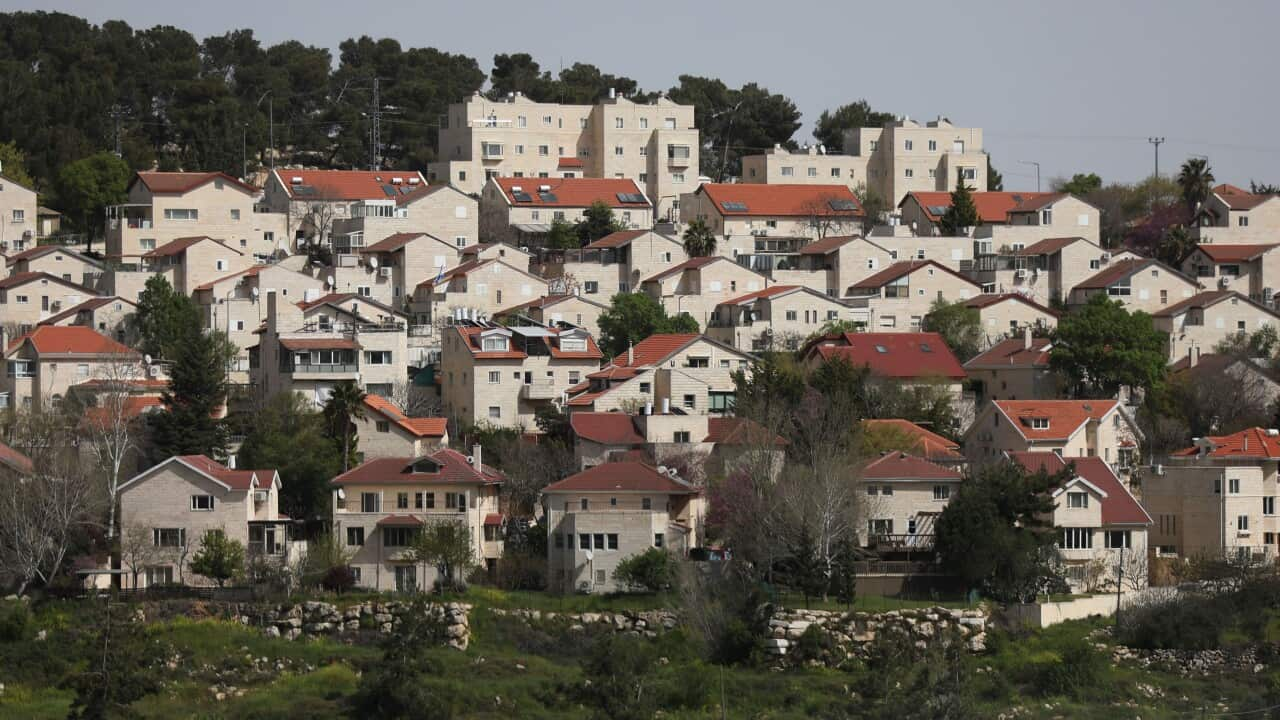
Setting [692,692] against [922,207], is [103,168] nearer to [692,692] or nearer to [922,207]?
[922,207]

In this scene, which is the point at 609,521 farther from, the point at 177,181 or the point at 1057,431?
the point at 177,181

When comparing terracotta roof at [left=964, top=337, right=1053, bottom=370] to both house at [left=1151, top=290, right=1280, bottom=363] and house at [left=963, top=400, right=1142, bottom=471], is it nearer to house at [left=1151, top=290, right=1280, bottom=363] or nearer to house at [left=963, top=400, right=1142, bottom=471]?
house at [left=1151, top=290, right=1280, bottom=363]

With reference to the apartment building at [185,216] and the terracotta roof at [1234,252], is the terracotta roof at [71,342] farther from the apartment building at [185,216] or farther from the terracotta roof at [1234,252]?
the terracotta roof at [1234,252]

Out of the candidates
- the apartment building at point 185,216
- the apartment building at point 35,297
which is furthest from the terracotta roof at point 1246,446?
the apartment building at point 35,297

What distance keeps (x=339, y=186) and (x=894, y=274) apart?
2305 centimetres

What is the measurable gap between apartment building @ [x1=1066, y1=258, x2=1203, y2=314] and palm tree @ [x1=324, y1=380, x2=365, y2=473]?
30.2 m

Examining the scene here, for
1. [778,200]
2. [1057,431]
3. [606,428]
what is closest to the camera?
[606,428]

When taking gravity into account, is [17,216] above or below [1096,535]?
above

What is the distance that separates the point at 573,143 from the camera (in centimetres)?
10469

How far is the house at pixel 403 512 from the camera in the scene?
189 ft

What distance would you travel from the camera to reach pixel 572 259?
8550 cm

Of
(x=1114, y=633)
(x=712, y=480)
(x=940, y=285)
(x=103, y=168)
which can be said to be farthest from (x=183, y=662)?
(x=103, y=168)

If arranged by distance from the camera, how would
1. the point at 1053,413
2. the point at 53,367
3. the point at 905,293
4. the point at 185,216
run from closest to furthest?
the point at 1053,413
the point at 53,367
the point at 905,293
the point at 185,216

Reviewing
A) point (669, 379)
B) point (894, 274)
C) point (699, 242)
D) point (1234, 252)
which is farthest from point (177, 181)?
point (1234, 252)
